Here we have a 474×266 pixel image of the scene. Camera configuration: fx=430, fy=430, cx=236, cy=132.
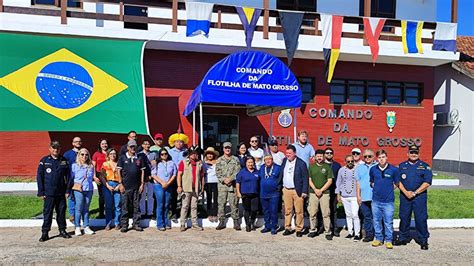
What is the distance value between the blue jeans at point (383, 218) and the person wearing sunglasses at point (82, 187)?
5.23m

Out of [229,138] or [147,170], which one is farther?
[229,138]

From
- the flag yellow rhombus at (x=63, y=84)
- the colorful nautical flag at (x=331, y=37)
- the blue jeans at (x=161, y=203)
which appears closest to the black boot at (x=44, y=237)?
the blue jeans at (x=161, y=203)

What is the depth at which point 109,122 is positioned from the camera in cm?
1117

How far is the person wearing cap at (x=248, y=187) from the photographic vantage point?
850 centimetres

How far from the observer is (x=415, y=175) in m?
7.57

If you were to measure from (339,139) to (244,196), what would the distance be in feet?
25.9

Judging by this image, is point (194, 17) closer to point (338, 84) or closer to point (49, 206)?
point (338, 84)

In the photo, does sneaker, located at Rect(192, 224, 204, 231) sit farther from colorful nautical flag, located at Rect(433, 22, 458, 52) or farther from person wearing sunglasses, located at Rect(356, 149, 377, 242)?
colorful nautical flag, located at Rect(433, 22, 458, 52)

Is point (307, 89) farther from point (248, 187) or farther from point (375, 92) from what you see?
point (248, 187)

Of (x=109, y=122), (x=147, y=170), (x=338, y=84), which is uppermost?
(x=338, y=84)

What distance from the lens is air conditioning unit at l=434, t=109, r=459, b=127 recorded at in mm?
17328

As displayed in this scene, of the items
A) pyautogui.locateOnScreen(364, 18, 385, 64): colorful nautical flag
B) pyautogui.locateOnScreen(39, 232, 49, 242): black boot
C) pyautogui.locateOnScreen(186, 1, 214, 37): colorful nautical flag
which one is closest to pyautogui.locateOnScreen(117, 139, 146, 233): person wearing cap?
pyautogui.locateOnScreen(39, 232, 49, 242): black boot

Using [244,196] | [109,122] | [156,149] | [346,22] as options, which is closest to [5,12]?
[109,122]

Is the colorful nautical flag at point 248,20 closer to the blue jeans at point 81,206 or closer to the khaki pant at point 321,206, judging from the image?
the khaki pant at point 321,206
